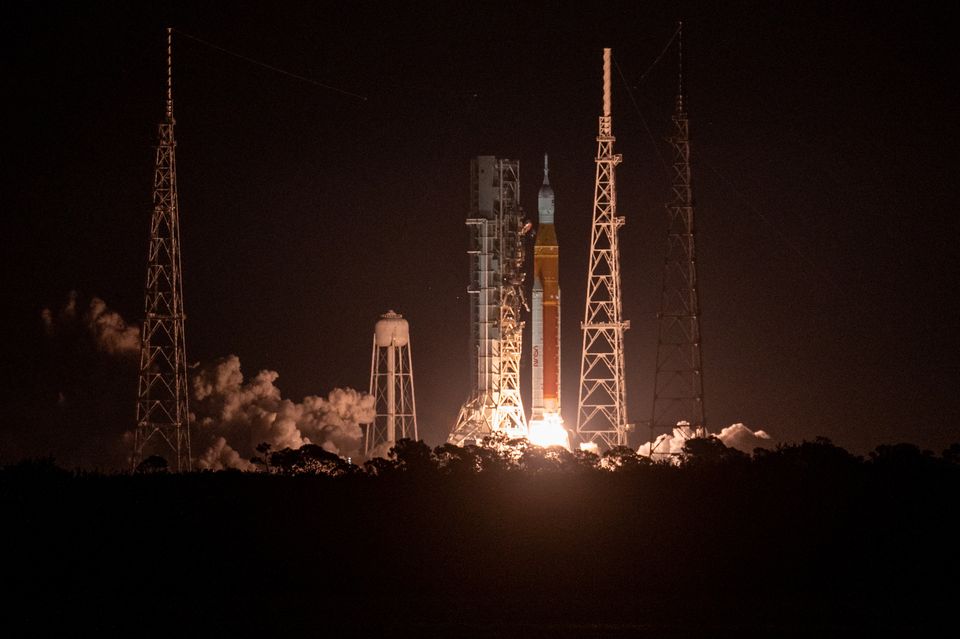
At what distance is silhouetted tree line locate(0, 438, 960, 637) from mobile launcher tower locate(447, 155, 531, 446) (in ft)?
56.6

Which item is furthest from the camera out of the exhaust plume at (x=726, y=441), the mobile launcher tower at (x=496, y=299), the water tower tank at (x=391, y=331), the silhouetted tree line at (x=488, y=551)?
the water tower tank at (x=391, y=331)

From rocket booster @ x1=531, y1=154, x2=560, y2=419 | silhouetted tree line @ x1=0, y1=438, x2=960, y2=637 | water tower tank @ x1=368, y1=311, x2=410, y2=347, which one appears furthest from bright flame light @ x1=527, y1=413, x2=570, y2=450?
silhouetted tree line @ x1=0, y1=438, x2=960, y2=637

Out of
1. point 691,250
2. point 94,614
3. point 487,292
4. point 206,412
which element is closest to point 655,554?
point 94,614

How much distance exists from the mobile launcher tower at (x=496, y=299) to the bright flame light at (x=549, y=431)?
1.59 ft

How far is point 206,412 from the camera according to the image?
6975 centimetres

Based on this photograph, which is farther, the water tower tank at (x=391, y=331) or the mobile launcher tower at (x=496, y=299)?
the water tower tank at (x=391, y=331)

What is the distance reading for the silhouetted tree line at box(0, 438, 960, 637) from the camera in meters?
37.7

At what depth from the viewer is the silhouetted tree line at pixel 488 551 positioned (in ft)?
124

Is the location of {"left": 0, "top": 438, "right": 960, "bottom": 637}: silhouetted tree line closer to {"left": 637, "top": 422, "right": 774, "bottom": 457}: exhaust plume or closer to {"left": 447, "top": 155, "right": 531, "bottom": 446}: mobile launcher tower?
{"left": 637, "top": 422, "right": 774, "bottom": 457}: exhaust plume

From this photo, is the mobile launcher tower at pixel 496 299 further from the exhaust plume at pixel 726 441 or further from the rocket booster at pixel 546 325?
the exhaust plume at pixel 726 441

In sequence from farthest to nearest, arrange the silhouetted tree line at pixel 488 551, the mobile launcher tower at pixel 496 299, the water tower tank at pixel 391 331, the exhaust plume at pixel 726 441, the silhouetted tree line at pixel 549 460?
the water tower tank at pixel 391 331 → the mobile launcher tower at pixel 496 299 → the exhaust plume at pixel 726 441 → the silhouetted tree line at pixel 549 460 → the silhouetted tree line at pixel 488 551

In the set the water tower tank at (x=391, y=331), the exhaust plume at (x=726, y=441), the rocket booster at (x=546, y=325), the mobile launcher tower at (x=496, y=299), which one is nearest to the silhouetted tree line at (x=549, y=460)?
the exhaust plume at (x=726, y=441)

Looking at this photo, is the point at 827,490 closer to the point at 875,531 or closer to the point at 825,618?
the point at 875,531

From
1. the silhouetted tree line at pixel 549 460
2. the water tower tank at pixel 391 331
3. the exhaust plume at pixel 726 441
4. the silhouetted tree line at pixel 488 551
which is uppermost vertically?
the water tower tank at pixel 391 331
